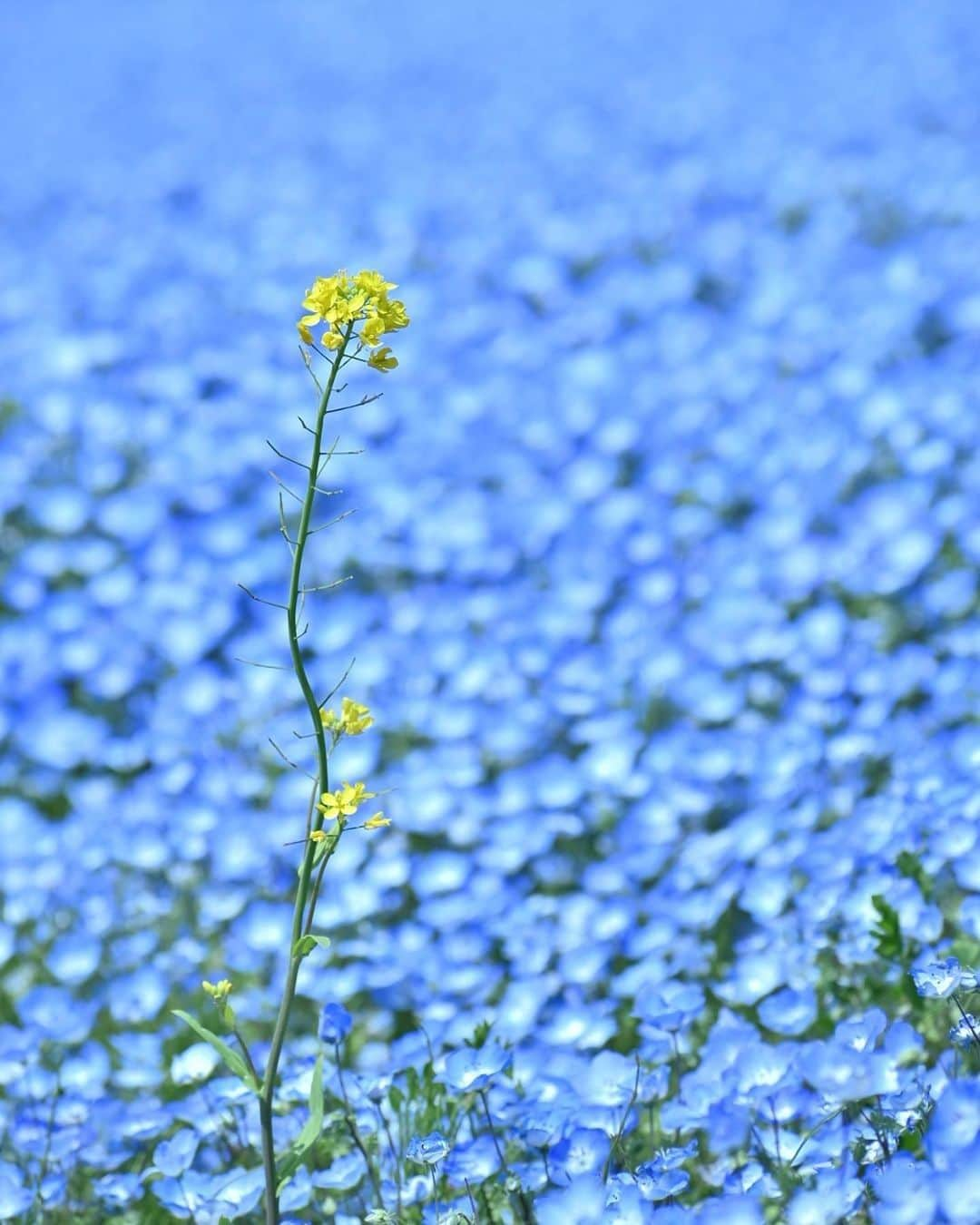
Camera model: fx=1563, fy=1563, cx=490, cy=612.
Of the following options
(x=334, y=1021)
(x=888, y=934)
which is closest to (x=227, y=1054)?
(x=334, y=1021)

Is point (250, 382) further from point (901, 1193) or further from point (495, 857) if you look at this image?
point (901, 1193)

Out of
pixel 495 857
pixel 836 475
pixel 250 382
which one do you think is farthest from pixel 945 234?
pixel 495 857

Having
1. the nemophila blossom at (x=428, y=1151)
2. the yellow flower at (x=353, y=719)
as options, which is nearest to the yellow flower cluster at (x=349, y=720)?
the yellow flower at (x=353, y=719)

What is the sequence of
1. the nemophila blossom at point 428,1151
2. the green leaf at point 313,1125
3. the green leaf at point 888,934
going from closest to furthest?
1. the green leaf at point 313,1125
2. the nemophila blossom at point 428,1151
3. the green leaf at point 888,934

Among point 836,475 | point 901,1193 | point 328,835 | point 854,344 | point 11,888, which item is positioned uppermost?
point 854,344

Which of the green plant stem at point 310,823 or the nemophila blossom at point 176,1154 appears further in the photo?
the nemophila blossom at point 176,1154

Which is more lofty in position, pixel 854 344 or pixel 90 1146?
pixel 854 344

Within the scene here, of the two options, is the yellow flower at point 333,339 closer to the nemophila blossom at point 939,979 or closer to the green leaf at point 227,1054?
the green leaf at point 227,1054
